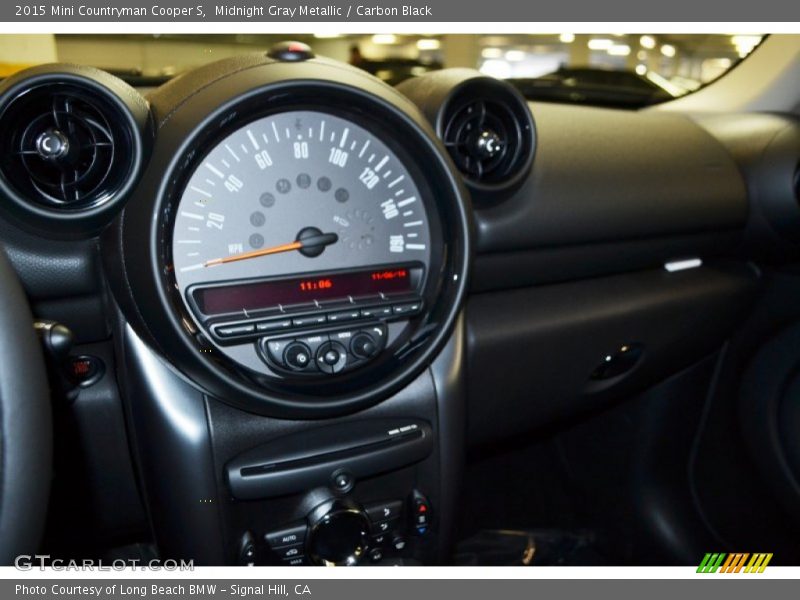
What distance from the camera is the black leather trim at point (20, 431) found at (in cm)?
76

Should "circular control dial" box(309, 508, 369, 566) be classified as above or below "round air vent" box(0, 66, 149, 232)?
below

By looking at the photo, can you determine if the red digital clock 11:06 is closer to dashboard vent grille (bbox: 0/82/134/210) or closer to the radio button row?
the radio button row

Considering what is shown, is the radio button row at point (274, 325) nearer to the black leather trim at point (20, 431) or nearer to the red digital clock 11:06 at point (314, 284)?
the red digital clock 11:06 at point (314, 284)

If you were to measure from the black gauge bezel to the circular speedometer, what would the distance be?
0.02 meters

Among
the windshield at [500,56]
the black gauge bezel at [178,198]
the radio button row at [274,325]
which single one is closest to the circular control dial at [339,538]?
the black gauge bezel at [178,198]

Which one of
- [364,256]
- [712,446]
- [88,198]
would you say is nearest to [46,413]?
[88,198]

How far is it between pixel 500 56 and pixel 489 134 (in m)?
0.34

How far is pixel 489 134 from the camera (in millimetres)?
1396

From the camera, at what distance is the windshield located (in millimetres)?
1250

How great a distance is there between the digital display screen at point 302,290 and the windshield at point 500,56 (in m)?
0.36

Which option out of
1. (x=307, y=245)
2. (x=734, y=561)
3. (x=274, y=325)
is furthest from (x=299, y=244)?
(x=734, y=561)

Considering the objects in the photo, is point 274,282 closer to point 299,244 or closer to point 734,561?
point 299,244

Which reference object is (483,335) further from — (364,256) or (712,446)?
(712,446)

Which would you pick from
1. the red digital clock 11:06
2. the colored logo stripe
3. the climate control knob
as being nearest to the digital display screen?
the red digital clock 11:06
